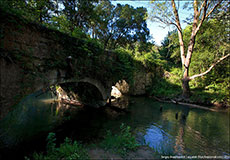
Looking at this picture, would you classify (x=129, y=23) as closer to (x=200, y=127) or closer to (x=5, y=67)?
(x=200, y=127)

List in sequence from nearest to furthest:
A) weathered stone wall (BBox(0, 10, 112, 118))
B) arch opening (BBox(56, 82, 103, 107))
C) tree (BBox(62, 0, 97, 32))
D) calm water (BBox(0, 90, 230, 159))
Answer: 1. weathered stone wall (BBox(0, 10, 112, 118))
2. calm water (BBox(0, 90, 230, 159))
3. arch opening (BBox(56, 82, 103, 107))
4. tree (BBox(62, 0, 97, 32))

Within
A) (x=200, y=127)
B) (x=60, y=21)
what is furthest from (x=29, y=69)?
(x=200, y=127)

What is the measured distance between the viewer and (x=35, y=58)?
143 inches

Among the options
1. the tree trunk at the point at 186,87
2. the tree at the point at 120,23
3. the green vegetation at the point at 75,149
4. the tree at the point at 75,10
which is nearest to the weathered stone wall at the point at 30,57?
the green vegetation at the point at 75,149

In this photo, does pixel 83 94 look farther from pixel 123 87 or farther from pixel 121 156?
pixel 123 87

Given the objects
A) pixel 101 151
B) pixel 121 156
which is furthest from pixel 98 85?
pixel 121 156

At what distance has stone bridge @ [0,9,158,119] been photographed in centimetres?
301

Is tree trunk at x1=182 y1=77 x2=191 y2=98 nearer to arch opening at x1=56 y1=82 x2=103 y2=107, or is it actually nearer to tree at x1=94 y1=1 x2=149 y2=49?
arch opening at x1=56 y1=82 x2=103 y2=107

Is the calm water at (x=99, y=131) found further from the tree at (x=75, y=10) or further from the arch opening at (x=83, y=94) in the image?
the tree at (x=75, y=10)

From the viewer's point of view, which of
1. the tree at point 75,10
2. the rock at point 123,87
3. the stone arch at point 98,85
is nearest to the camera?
the stone arch at point 98,85

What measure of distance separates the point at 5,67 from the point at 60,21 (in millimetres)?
2949

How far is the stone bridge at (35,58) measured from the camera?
3006 millimetres

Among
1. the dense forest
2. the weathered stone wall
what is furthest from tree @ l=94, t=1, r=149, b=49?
the weathered stone wall

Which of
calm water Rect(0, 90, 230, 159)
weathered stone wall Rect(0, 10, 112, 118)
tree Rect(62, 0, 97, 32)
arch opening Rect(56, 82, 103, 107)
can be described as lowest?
calm water Rect(0, 90, 230, 159)
